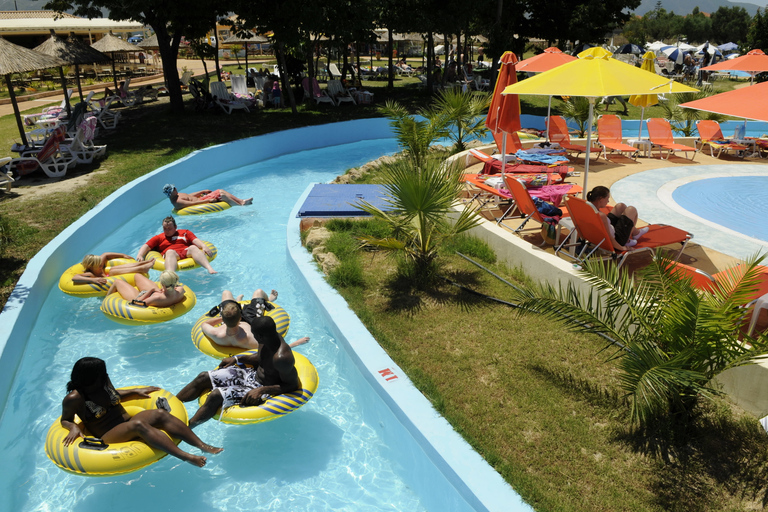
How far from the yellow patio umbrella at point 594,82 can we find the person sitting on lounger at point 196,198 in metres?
6.21

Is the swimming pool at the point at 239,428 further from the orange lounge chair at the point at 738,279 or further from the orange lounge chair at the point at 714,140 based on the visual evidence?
the orange lounge chair at the point at 714,140

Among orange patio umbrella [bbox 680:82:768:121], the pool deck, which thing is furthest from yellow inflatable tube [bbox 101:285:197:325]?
orange patio umbrella [bbox 680:82:768:121]

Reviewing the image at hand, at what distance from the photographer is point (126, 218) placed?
11.5 meters

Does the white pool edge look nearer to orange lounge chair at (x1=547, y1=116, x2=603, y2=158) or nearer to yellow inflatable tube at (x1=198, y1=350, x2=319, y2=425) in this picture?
yellow inflatable tube at (x1=198, y1=350, x2=319, y2=425)

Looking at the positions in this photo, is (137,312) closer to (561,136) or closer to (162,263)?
(162,263)

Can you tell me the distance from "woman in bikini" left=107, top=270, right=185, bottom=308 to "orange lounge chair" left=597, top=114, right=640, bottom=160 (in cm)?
901

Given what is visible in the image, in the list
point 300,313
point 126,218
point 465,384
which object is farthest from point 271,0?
point 465,384

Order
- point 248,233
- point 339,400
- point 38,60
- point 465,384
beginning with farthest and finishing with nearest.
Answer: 1. point 38,60
2. point 248,233
3. point 339,400
4. point 465,384

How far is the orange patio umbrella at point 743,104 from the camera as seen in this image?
5.45 meters

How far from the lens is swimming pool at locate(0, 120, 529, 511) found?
4.64 metres

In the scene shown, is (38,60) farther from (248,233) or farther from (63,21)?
(63,21)

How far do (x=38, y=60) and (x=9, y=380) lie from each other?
10411mm

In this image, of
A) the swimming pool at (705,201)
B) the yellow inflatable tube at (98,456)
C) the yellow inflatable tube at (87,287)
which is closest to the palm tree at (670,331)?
the swimming pool at (705,201)

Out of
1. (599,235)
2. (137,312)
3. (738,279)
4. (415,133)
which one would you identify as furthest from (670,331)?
(415,133)
